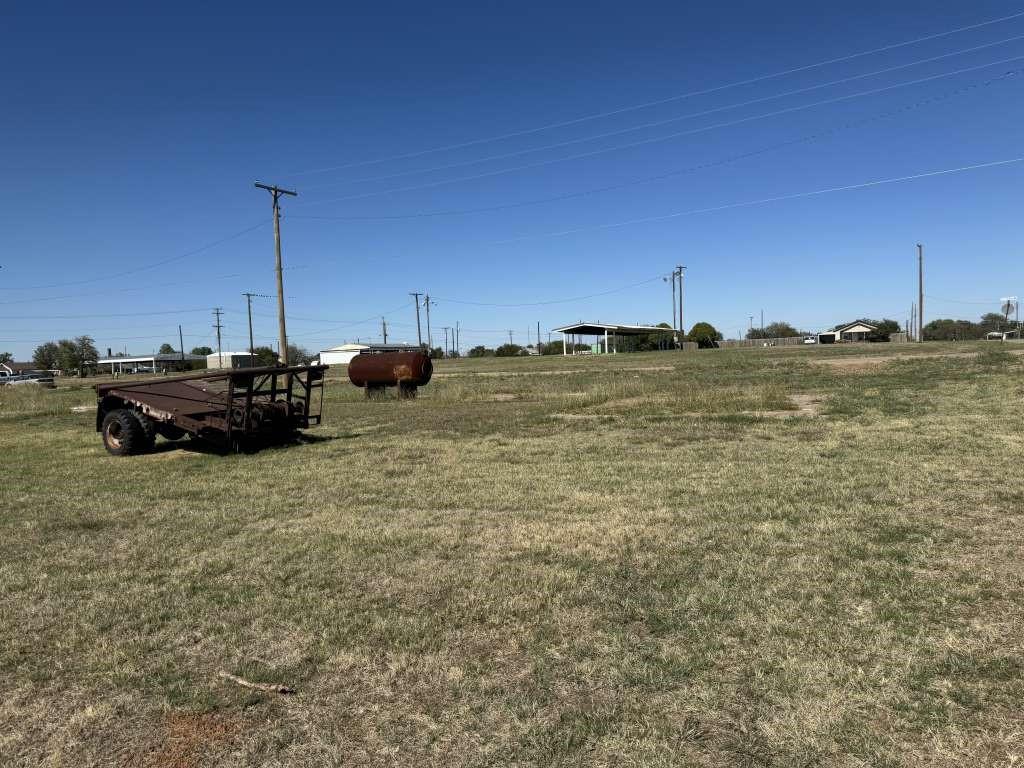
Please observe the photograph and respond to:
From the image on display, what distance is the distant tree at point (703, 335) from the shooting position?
93.8 m

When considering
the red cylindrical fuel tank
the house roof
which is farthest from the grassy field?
the house roof

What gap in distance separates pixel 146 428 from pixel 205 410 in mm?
1235

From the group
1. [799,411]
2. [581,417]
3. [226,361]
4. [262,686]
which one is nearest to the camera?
[262,686]

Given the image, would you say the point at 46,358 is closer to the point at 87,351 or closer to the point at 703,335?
the point at 87,351

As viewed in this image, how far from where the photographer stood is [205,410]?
10641mm

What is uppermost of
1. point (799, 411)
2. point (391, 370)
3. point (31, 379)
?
point (391, 370)

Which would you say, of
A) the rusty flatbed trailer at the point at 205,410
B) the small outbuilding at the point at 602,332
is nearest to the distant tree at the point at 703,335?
the small outbuilding at the point at 602,332

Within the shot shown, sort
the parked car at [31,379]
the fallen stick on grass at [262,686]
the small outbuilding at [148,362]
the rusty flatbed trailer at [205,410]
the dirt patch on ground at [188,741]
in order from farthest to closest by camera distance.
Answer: the small outbuilding at [148,362] < the parked car at [31,379] < the rusty flatbed trailer at [205,410] < the fallen stick on grass at [262,686] < the dirt patch on ground at [188,741]

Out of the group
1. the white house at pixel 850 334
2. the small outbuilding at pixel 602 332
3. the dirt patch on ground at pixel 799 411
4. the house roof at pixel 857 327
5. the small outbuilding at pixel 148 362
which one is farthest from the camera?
the small outbuilding at pixel 148 362

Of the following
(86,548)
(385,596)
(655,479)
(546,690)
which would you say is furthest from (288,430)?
(546,690)

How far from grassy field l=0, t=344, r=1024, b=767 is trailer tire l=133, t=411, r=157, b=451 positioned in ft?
7.35

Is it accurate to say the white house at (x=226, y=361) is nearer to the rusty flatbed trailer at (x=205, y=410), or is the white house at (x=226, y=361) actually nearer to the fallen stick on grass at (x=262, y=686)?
the rusty flatbed trailer at (x=205, y=410)

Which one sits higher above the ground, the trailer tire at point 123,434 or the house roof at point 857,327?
the house roof at point 857,327

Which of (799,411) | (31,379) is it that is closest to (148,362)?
(31,379)
